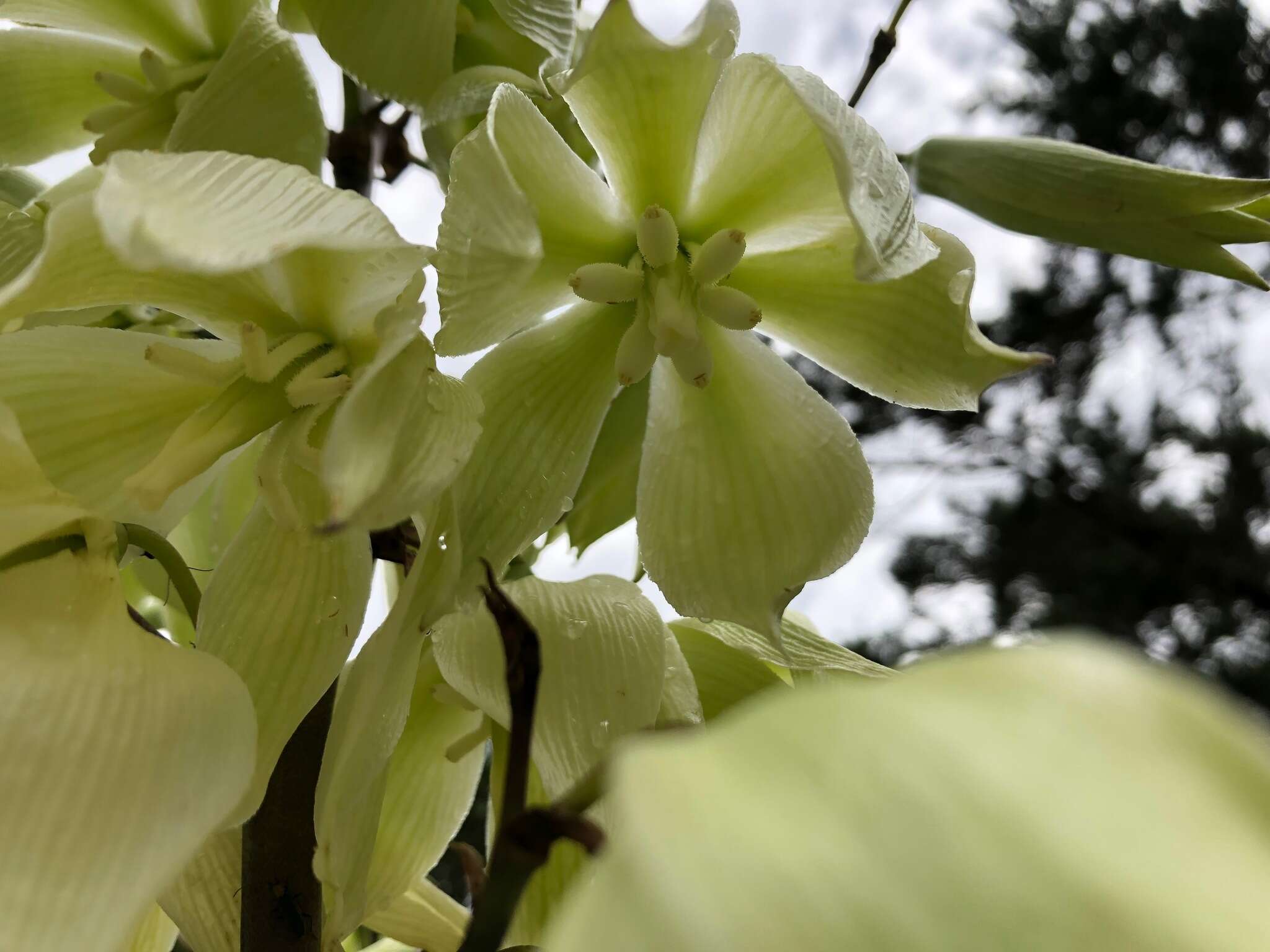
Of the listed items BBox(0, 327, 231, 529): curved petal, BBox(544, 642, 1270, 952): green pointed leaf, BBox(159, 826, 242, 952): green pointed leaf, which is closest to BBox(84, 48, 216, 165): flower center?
BBox(0, 327, 231, 529): curved petal

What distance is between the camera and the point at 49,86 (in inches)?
16.2

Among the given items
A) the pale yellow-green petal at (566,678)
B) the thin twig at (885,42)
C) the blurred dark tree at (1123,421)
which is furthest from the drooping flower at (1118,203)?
the blurred dark tree at (1123,421)

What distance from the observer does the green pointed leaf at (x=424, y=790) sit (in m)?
0.33

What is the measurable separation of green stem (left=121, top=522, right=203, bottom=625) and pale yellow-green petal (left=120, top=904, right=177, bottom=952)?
0.29 feet

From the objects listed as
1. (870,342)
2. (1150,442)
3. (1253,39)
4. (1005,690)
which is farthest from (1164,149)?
(1005,690)

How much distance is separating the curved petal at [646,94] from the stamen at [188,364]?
11cm

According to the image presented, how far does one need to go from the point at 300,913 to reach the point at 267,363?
141 mm

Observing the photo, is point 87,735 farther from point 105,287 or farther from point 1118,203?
point 1118,203

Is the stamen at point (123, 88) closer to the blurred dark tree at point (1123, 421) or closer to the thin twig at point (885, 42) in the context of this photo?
the thin twig at point (885, 42)

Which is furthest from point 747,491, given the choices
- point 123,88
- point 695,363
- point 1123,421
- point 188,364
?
point 1123,421

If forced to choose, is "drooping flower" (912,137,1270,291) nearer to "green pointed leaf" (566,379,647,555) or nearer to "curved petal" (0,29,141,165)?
"green pointed leaf" (566,379,647,555)

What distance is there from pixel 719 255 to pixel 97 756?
21 centimetres

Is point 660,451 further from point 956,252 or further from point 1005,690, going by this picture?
point 1005,690

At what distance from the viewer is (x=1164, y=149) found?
330 centimetres
